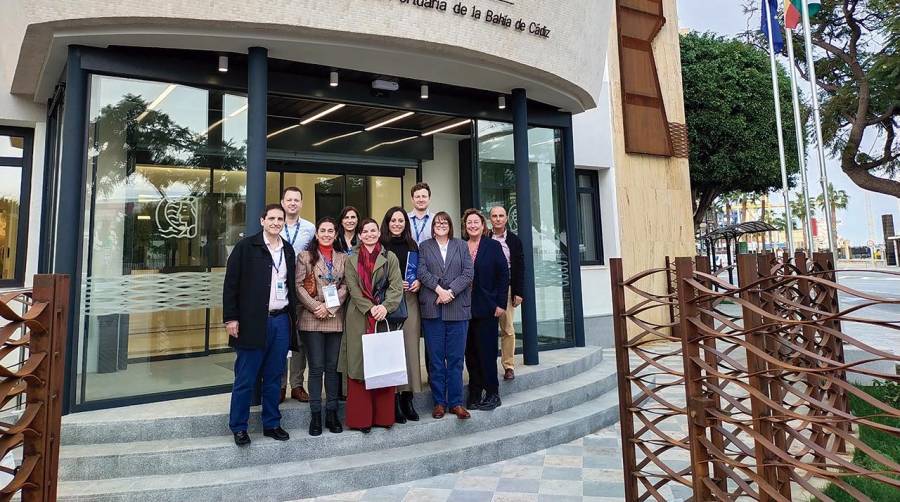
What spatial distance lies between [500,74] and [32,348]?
189 inches

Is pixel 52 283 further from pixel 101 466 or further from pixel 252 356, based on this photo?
pixel 101 466

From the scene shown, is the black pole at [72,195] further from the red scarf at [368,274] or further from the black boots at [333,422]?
the red scarf at [368,274]

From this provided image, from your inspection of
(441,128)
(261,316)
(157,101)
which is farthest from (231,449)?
(441,128)

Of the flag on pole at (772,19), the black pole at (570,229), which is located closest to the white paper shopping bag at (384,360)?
the black pole at (570,229)

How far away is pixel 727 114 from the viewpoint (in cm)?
1404

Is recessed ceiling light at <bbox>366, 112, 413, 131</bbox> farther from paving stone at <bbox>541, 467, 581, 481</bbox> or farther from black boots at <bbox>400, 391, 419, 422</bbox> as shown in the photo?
paving stone at <bbox>541, 467, 581, 481</bbox>

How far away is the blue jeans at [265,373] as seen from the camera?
3535mm

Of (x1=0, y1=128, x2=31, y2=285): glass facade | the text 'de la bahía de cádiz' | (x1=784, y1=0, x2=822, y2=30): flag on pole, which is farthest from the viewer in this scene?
(x1=784, y1=0, x2=822, y2=30): flag on pole

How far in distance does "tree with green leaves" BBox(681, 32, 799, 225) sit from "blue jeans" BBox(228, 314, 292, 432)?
13981 millimetres

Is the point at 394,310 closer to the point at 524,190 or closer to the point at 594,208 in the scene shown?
the point at 524,190

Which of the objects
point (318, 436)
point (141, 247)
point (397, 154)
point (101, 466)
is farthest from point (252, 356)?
point (397, 154)

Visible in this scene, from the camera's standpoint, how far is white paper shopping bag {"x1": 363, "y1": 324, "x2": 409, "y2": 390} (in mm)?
3697

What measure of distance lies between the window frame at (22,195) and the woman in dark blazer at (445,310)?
16.0 ft

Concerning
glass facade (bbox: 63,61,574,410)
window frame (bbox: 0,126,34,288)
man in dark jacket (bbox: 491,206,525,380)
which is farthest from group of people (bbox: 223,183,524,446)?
window frame (bbox: 0,126,34,288)
